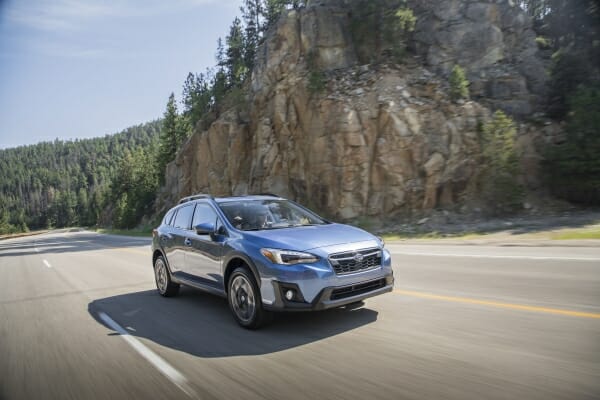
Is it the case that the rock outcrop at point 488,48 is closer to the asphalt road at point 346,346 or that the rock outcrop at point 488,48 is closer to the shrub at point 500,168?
the shrub at point 500,168

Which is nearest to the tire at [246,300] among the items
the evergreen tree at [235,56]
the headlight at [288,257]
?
the headlight at [288,257]

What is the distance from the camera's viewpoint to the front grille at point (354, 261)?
4.77 metres

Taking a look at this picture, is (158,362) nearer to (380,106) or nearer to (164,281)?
(164,281)

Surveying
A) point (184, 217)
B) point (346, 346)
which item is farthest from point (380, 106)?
point (346, 346)

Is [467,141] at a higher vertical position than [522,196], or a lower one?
higher

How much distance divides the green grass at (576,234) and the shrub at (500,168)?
5698 millimetres

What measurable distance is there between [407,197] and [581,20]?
1573 centimetres

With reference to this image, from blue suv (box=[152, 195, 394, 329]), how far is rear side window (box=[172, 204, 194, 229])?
233 millimetres

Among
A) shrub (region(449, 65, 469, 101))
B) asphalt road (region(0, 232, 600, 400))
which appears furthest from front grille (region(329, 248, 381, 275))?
shrub (region(449, 65, 469, 101))

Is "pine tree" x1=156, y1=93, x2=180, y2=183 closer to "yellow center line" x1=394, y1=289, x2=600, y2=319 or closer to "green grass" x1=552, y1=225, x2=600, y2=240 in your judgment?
"green grass" x1=552, y1=225, x2=600, y2=240

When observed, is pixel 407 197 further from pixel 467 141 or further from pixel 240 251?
pixel 240 251

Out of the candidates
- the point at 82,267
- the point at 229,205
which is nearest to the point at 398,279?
the point at 229,205

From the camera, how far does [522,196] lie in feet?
64.2

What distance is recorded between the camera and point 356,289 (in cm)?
488
